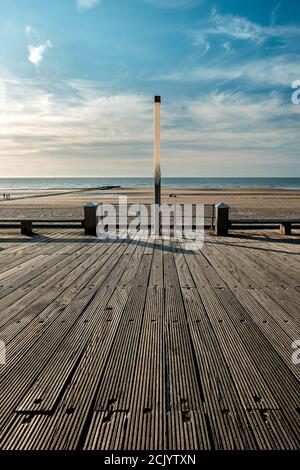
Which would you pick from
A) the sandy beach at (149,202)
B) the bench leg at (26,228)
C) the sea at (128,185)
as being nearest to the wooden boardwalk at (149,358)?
the bench leg at (26,228)

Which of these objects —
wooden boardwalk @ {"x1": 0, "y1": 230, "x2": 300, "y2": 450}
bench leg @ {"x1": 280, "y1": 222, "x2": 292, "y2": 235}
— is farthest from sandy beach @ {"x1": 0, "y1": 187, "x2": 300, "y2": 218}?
wooden boardwalk @ {"x1": 0, "y1": 230, "x2": 300, "y2": 450}

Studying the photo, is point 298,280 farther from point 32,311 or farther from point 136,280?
point 32,311

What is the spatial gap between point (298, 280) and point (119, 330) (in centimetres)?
292

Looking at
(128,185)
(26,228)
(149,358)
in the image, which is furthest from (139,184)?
(149,358)

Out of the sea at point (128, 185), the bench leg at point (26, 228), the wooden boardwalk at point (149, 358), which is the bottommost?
the wooden boardwalk at point (149, 358)

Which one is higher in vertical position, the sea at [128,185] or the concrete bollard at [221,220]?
the sea at [128,185]

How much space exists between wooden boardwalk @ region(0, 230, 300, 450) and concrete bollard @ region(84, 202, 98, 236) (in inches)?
130

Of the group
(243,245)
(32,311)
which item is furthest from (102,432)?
(243,245)

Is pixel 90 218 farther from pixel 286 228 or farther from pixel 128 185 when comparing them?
pixel 128 185

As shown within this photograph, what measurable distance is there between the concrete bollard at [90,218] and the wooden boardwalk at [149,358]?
3.30m

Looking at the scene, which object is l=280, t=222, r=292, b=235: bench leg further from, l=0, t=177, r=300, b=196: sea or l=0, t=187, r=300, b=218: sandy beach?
l=0, t=177, r=300, b=196: sea

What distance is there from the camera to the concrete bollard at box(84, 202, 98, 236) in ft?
26.4

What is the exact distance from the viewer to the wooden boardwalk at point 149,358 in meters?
1.65

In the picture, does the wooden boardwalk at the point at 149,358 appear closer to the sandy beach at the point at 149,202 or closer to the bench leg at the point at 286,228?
the bench leg at the point at 286,228
